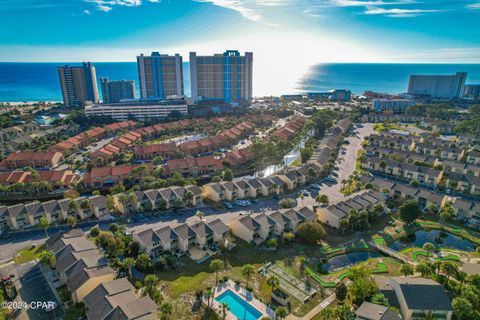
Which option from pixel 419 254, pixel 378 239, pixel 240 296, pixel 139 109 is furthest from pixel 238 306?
pixel 139 109

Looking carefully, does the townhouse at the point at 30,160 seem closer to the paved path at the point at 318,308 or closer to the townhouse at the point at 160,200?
the townhouse at the point at 160,200

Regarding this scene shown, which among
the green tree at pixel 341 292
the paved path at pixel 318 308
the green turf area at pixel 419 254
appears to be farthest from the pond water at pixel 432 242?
the paved path at pixel 318 308

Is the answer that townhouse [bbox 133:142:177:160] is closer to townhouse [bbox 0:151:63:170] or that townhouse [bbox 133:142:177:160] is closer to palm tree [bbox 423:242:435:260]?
townhouse [bbox 0:151:63:170]

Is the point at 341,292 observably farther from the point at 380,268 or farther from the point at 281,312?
the point at 380,268

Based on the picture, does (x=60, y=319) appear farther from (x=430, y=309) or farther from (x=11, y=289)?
(x=430, y=309)

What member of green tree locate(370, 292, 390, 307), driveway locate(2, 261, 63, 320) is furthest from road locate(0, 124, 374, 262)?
green tree locate(370, 292, 390, 307)
